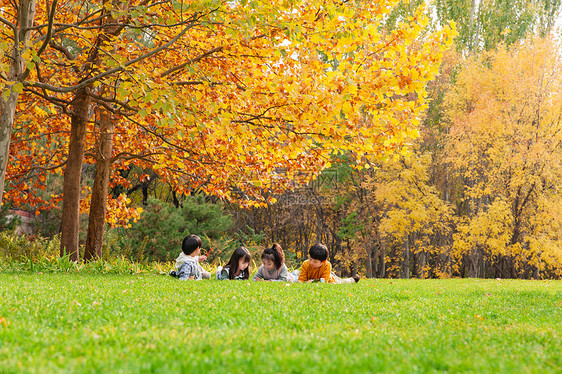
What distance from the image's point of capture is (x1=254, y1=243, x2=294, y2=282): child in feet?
33.7

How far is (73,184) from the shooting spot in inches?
441

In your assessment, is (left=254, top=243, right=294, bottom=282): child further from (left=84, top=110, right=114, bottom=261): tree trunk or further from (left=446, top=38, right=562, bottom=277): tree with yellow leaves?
(left=446, top=38, right=562, bottom=277): tree with yellow leaves

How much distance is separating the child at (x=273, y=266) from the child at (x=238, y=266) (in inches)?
13.0

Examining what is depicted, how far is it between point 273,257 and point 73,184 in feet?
17.5

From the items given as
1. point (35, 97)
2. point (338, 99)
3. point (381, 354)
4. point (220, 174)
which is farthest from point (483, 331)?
point (35, 97)

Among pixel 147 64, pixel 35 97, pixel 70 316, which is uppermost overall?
pixel 147 64

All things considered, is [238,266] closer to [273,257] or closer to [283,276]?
[273,257]

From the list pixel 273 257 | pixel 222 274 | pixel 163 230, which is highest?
pixel 163 230

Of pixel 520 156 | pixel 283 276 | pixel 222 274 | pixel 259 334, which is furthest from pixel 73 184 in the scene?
pixel 520 156

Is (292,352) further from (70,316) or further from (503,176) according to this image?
(503,176)

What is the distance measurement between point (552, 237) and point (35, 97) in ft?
72.0

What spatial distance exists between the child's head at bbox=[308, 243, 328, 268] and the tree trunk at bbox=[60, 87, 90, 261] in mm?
5947

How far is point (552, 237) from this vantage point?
69.7ft

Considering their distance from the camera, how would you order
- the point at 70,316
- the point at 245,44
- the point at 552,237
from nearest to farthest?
the point at 70,316, the point at 245,44, the point at 552,237
